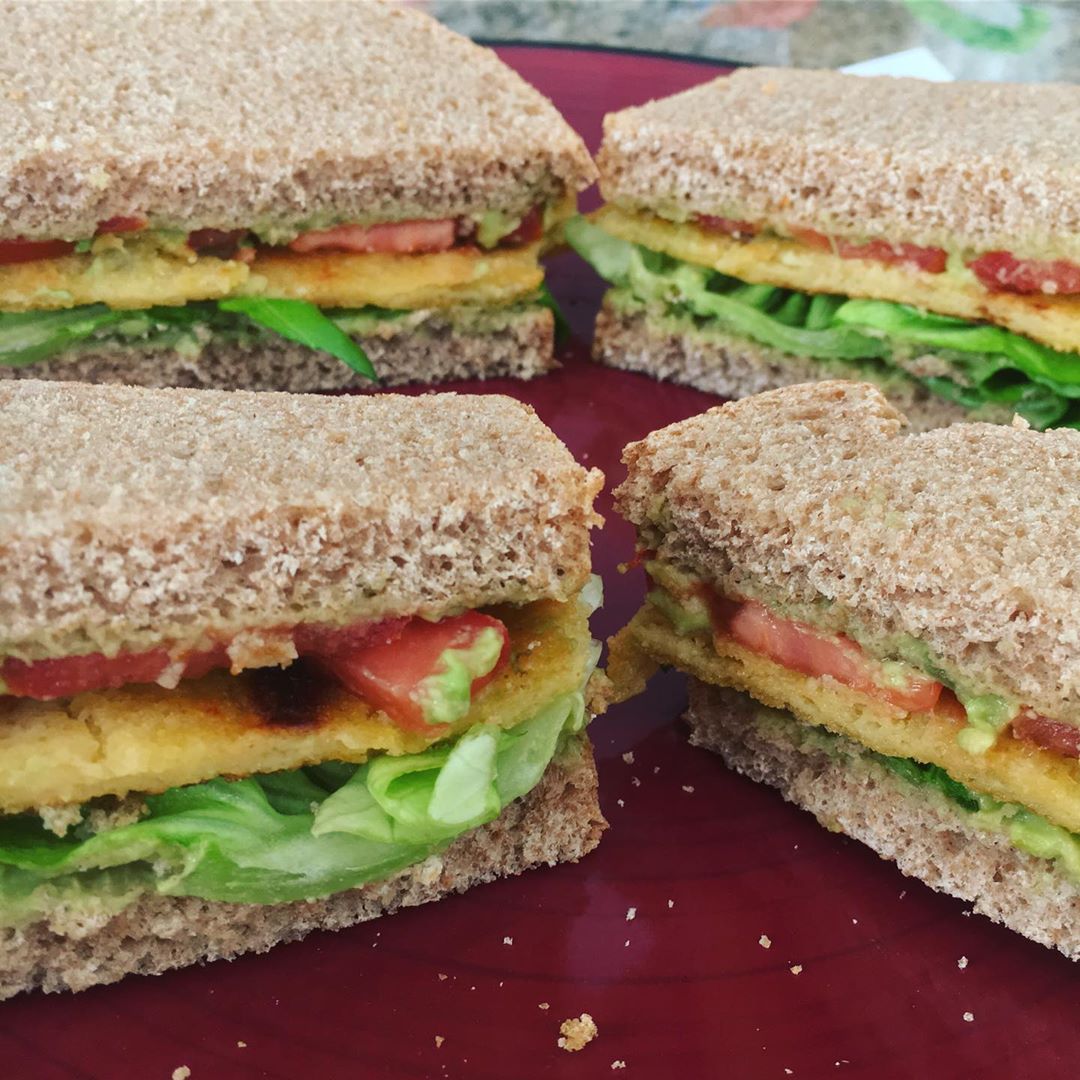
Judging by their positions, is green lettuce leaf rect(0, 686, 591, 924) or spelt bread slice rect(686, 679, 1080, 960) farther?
spelt bread slice rect(686, 679, 1080, 960)

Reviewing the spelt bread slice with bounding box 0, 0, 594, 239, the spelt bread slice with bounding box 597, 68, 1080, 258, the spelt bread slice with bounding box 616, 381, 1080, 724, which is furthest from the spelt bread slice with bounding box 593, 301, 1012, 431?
the spelt bread slice with bounding box 616, 381, 1080, 724

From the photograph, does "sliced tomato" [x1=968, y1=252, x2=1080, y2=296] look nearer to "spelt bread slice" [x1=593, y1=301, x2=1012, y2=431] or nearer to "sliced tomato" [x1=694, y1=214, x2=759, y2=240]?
"spelt bread slice" [x1=593, y1=301, x2=1012, y2=431]

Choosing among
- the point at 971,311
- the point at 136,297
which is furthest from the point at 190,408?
the point at 971,311

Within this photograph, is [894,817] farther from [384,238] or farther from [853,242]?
[384,238]

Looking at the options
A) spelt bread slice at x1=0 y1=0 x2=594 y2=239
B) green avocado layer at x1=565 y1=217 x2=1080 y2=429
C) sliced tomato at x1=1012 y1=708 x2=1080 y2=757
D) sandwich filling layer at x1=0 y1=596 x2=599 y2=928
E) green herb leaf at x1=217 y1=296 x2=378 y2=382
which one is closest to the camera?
sandwich filling layer at x1=0 y1=596 x2=599 y2=928

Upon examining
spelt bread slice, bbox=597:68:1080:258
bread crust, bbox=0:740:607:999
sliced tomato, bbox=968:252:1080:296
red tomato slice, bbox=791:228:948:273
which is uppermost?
spelt bread slice, bbox=597:68:1080:258

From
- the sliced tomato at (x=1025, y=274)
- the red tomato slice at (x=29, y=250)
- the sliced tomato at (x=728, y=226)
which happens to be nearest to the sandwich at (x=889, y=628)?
the sliced tomato at (x=1025, y=274)

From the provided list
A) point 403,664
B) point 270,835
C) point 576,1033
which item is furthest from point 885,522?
point 270,835
